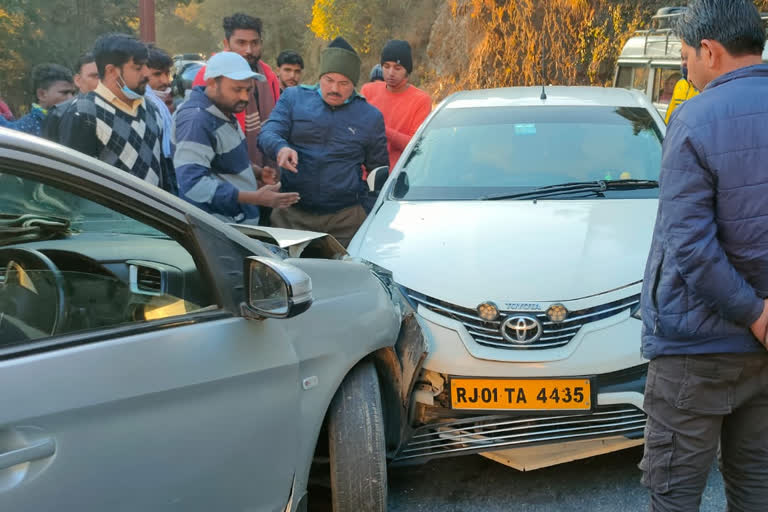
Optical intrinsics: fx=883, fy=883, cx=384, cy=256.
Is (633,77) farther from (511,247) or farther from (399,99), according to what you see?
(511,247)

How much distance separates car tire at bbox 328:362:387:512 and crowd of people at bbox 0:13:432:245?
68.9 inches

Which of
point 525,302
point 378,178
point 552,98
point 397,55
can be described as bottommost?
point 525,302

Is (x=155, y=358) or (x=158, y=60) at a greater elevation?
(x=158, y=60)

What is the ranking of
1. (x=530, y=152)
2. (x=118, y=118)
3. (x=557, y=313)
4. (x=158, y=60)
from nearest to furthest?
1. (x=557, y=313)
2. (x=118, y=118)
3. (x=530, y=152)
4. (x=158, y=60)

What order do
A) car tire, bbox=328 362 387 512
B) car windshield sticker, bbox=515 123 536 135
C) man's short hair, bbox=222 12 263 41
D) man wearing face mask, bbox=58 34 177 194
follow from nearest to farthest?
1. car tire, bbox=328 362 387 512
2. man wearing face mask, bbox=58 34 177 194
3. car windshield sticker, bbox=515 123 536 135
4. man's short hair, bbox=222 12 263 41

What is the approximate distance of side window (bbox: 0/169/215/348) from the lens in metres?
2.08

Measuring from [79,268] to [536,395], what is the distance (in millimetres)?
1821

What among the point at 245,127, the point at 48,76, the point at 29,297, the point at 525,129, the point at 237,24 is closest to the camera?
the point at 29,297

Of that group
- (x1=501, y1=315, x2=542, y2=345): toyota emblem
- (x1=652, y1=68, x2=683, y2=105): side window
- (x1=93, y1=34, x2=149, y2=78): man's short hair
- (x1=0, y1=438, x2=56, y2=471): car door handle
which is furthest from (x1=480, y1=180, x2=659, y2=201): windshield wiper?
(x1=652, y1=68, x2=683, y2=105): side window

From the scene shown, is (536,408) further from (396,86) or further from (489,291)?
(396,86)

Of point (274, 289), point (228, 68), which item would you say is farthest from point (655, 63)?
point (274, 289)

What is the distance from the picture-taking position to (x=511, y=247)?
3.83 m

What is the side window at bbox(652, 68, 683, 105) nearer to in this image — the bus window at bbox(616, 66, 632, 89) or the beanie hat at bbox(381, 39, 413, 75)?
the bus window at bbox(616, 66, 632, 89)

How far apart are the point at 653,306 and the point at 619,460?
168 centimetres
